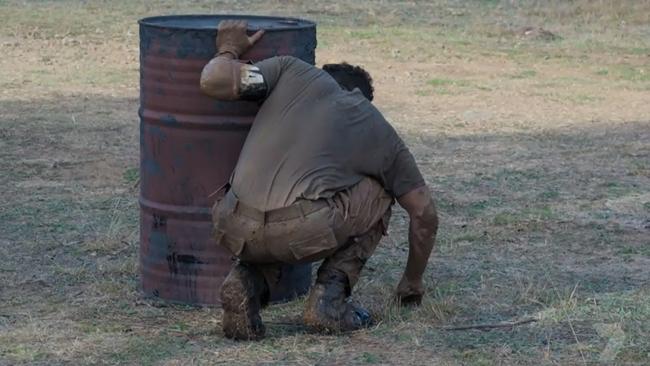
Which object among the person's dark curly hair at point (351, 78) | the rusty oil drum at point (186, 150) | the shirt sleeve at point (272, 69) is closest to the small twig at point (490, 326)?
the rusty oil drum at point (186, 150)

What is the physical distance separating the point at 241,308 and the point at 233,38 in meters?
1.12

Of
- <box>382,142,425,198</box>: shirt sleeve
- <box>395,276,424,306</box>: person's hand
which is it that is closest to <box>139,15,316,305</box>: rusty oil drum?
<box>395,276,424,306</box>: person's hand

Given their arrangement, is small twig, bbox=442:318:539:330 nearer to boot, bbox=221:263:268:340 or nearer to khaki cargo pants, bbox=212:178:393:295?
khaki cargo pants, bbox=212:178:393:295

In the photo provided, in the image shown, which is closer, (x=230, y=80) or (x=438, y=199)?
(x=230, y=80)

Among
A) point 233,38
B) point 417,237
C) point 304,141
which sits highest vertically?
point 233,38

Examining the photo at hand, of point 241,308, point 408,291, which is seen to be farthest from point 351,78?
point 241,308

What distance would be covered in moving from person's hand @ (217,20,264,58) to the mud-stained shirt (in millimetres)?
174

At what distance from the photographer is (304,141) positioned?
5422 millimetres

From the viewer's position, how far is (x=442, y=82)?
13.4 m

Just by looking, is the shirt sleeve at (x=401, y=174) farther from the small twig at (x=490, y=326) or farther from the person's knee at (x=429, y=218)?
the small twig at (x=490, y=326)

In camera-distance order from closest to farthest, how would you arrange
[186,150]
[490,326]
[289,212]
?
1. [289,212]
2. [490,326]
3. [186,150]

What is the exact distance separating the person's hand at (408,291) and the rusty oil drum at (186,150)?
50 cm

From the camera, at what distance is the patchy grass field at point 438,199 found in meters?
5.40

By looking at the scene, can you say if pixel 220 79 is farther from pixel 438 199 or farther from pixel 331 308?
pixel 438 199
